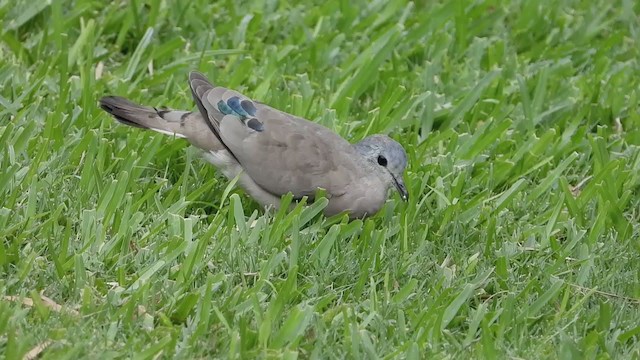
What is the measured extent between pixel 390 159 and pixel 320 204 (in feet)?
1.66

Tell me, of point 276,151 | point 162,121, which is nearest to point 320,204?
point 276,151

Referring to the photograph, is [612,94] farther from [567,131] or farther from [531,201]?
[531,201]

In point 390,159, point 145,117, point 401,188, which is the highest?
point 145,117

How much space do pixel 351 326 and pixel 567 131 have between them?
2.84 meters

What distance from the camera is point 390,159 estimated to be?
20.1ft

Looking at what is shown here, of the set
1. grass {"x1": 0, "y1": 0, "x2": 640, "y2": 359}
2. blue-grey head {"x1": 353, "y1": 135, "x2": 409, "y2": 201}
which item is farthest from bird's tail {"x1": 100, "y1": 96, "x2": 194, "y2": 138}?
blue-grey head {"x1": 353, "y1": 135, "x2": 409, "y2": 201}

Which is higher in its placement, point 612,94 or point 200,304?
point 200,304

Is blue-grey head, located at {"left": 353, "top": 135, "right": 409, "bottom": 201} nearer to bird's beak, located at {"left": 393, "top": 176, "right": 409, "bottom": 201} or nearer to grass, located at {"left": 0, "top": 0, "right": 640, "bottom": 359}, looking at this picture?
bird's beak, located at {"left": 393, "top": 176, "right": 409, "bottom": 201}

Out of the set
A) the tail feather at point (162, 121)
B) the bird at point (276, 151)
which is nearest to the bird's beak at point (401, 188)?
the bird at point (276, 151)

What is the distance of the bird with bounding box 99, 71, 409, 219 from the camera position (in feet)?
19.9

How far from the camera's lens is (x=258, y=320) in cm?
482

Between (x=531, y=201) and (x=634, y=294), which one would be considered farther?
(x=531, y=201)

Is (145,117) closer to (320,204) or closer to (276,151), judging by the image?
(276,151)

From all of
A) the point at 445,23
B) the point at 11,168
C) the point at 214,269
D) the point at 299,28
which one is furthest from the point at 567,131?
the point at 11,168
